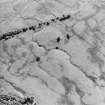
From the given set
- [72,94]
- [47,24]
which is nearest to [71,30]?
[47,24]

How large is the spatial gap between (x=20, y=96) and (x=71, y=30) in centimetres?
94

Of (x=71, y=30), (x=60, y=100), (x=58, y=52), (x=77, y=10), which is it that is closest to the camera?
(x=60, y=100)

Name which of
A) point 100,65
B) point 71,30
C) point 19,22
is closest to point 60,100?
point 100,65

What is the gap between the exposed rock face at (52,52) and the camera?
2303 mm

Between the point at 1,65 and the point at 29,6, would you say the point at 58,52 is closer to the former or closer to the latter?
the point at 1,65

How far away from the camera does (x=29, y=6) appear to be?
3.17 m

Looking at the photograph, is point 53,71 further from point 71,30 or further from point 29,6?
point 29,6

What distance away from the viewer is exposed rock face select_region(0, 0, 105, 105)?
7.55 feet

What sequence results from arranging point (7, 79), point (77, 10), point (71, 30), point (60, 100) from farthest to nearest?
point (77, 10) → point (71, 30) → point (7, 79) → point (60, 100)

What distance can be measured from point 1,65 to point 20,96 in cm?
42

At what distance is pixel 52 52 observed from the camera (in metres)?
2.63

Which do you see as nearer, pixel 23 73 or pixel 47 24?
pixel 23 73

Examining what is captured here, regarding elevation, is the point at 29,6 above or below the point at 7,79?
above

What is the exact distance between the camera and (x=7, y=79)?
2455 mm
